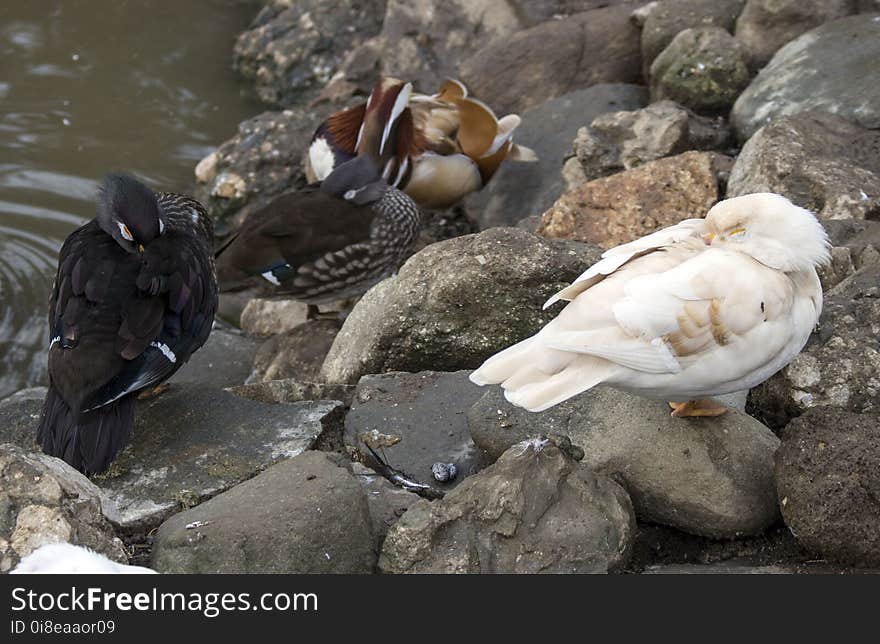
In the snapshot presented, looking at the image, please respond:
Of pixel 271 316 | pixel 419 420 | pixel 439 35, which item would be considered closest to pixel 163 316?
pixel 419 420

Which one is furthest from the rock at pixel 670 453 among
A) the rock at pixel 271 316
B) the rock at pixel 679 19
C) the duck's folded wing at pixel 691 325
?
the rock at pixel 679 19

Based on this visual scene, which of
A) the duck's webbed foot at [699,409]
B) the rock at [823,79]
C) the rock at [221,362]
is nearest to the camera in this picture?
the duck's webbed foot at [699,409]

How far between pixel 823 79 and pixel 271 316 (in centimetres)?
309

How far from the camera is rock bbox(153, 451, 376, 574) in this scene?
9.48 ft

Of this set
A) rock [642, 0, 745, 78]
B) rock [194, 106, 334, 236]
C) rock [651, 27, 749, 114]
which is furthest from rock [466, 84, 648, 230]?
rock [194, 106, 334, 236]

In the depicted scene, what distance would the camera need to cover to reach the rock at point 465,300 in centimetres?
411

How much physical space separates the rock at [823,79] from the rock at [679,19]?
65 cm

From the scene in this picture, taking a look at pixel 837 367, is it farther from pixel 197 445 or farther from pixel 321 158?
pixel 321 158

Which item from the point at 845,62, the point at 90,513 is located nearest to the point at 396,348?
the point at 90,513

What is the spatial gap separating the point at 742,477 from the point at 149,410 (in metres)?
2.06

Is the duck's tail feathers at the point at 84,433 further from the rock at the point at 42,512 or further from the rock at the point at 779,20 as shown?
the rock at the point at 779,20

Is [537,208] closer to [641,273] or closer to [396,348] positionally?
[396,348]

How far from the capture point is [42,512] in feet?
9.29

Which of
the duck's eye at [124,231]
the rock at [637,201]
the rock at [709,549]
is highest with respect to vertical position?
the duck's eye at [124,231]
